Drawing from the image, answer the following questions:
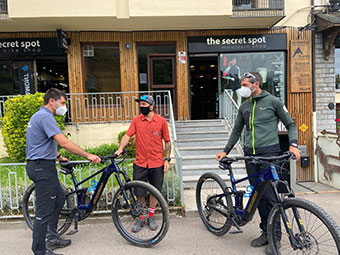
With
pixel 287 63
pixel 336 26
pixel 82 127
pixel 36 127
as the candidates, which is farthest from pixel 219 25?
pixel 36 127

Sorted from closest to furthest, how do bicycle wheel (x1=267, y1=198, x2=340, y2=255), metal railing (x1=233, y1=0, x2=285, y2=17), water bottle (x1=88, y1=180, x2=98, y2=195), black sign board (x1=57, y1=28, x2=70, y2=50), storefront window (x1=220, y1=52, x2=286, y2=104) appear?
1. bicycle wheel (x1=267, y1=198, x2=340, y2=255)
2. water bottle (x1=88, y1=180, x2=98, y2=195)
3. metal railing (x1=233, y1=0, x2=285, y2=17)
4. black sign board (x1=57, y1=28, x2=70, y2=50)
5. storefront window (x1=220, y1=52, x2=286, y2=104)

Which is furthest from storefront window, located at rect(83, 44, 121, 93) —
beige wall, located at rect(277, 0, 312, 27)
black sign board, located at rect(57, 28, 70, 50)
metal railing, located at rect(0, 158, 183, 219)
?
beige wall, located at rect(277, 0, 312, 27)

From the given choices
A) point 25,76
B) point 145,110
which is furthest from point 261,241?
point 25,76

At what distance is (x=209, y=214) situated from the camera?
3.73 meters

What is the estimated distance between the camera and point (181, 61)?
8984 millimetres

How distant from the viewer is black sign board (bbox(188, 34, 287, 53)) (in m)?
8.85

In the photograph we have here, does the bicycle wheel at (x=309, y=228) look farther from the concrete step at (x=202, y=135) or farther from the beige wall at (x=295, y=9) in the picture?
the beige wall at (x=295, y=9)

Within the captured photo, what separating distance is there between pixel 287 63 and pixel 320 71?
112 centimetres

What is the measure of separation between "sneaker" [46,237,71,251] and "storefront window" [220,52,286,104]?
726cm

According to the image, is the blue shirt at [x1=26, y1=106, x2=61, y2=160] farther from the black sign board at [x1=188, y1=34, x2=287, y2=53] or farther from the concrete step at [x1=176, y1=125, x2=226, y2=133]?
the black sign board at [x1=188, y1=34, x2=287, y2=53]

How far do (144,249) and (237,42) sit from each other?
7.58 meters

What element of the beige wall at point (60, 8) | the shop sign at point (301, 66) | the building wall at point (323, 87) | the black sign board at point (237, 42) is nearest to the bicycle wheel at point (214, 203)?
the beige wall at point (60, 8)

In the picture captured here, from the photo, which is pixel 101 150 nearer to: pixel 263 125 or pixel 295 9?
pixel 263 125

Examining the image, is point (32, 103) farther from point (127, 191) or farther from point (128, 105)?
point (127, 191)
